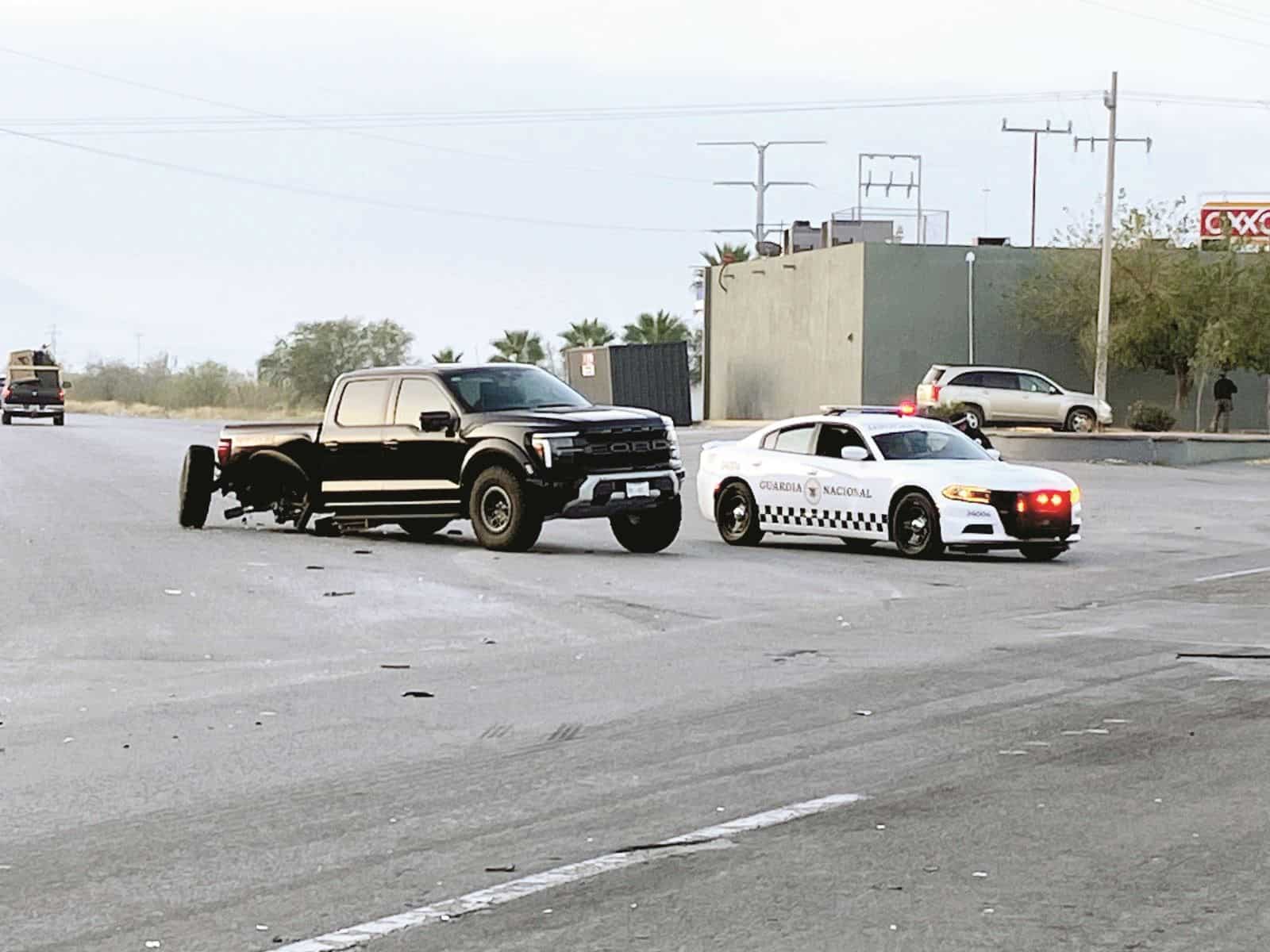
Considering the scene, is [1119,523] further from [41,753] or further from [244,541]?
[41,753]

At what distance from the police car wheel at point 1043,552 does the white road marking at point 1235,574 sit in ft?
6.08

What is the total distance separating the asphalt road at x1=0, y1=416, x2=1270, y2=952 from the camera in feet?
20.6

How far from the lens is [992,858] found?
6.98 m

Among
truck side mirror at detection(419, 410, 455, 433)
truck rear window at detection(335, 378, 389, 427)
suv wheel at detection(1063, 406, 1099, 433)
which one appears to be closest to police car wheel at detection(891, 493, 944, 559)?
truck side mirror at detection(419, 410, 455, 433)

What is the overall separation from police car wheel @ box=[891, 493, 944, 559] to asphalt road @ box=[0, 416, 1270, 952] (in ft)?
4.94

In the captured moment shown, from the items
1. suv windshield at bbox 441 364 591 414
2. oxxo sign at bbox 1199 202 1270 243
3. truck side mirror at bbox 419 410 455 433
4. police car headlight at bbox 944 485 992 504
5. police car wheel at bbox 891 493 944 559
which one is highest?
oxxo sign at bbox 1199 202 1270 243

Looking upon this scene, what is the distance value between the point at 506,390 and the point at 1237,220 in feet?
153

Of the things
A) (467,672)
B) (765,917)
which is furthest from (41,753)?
(765,917)

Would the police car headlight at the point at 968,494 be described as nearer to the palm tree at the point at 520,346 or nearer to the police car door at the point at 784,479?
the police car door at the point at 784,479

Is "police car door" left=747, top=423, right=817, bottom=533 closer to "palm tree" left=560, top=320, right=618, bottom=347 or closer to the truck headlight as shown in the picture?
the truck headlight

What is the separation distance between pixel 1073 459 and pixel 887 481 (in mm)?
22726

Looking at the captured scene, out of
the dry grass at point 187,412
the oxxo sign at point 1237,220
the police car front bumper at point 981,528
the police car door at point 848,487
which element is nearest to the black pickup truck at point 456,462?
the police car door at point 848,487

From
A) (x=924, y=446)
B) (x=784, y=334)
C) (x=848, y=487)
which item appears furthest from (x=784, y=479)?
(x=784, y=334)

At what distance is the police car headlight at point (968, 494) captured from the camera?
20.1 m
